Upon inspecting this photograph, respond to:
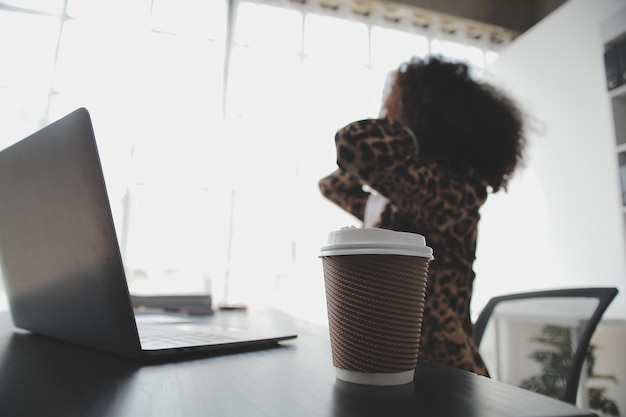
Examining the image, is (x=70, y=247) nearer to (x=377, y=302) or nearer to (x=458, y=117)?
(x=377, y=302)

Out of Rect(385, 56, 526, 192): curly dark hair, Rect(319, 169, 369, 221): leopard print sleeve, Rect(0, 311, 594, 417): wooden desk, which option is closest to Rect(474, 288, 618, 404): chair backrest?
Rect(385, 56, 526, 192): curly dark hair

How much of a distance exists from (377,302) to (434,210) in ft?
1.99

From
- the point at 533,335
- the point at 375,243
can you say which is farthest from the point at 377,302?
the point at 533,335

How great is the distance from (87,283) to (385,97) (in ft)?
3.19

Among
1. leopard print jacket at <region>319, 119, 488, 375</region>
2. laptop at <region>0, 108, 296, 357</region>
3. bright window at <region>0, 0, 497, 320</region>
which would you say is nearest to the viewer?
laptop at <region>0, 108, 296, 357</region>

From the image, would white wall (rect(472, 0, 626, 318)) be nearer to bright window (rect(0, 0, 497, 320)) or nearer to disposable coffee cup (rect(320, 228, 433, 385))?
bright window (rect(0, 0, 497, 320))

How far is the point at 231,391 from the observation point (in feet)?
1.01

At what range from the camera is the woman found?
87 centimetres

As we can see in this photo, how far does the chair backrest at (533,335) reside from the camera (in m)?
0.94

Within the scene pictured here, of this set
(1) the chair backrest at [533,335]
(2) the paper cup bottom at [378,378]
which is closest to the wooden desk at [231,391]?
(2) the paper cup bottom at [378,378]

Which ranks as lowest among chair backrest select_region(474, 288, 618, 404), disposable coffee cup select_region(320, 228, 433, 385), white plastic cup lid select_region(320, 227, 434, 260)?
chair backrest select_region(474, 288, 618, 404)

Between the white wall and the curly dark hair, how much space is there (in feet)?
3.37

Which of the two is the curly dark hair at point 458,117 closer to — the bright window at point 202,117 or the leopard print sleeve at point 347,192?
the leopard print sleeve at point 347,192

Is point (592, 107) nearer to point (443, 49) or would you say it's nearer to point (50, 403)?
point (443, 49)
